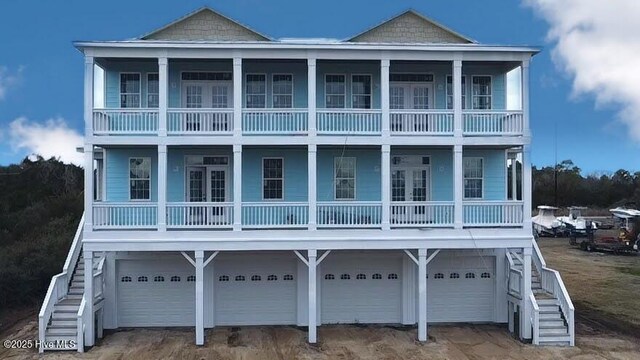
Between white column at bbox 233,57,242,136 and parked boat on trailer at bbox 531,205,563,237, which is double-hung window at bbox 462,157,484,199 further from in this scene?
parked boat on trailer at bbox 531,205,563,237

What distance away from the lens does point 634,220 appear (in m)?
45.0

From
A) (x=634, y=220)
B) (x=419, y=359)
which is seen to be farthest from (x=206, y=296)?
(x=634, y=220)

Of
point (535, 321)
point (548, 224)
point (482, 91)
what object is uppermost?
point (482, 91)

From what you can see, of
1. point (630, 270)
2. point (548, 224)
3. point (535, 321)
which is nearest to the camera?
point (535, 321)

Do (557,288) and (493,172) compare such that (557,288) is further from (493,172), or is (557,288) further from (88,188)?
(88,188)

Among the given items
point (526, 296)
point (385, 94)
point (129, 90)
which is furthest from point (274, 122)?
point (526, 296)

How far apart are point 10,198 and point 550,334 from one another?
3413 cm

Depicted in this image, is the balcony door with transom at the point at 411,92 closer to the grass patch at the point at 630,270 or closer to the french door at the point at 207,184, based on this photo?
the french door at the point at 207,184

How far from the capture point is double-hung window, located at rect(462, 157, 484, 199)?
18.4 metres

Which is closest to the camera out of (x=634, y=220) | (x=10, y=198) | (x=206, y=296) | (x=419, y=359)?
(x=419, y=359)

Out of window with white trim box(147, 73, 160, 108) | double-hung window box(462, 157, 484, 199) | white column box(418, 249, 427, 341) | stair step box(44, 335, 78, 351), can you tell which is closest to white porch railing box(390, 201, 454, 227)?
white column box(418, 249, 427, 341)

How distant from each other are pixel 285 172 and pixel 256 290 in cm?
391

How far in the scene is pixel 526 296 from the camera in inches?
631

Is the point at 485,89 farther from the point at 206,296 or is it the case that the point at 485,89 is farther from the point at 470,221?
the point at 206,296
